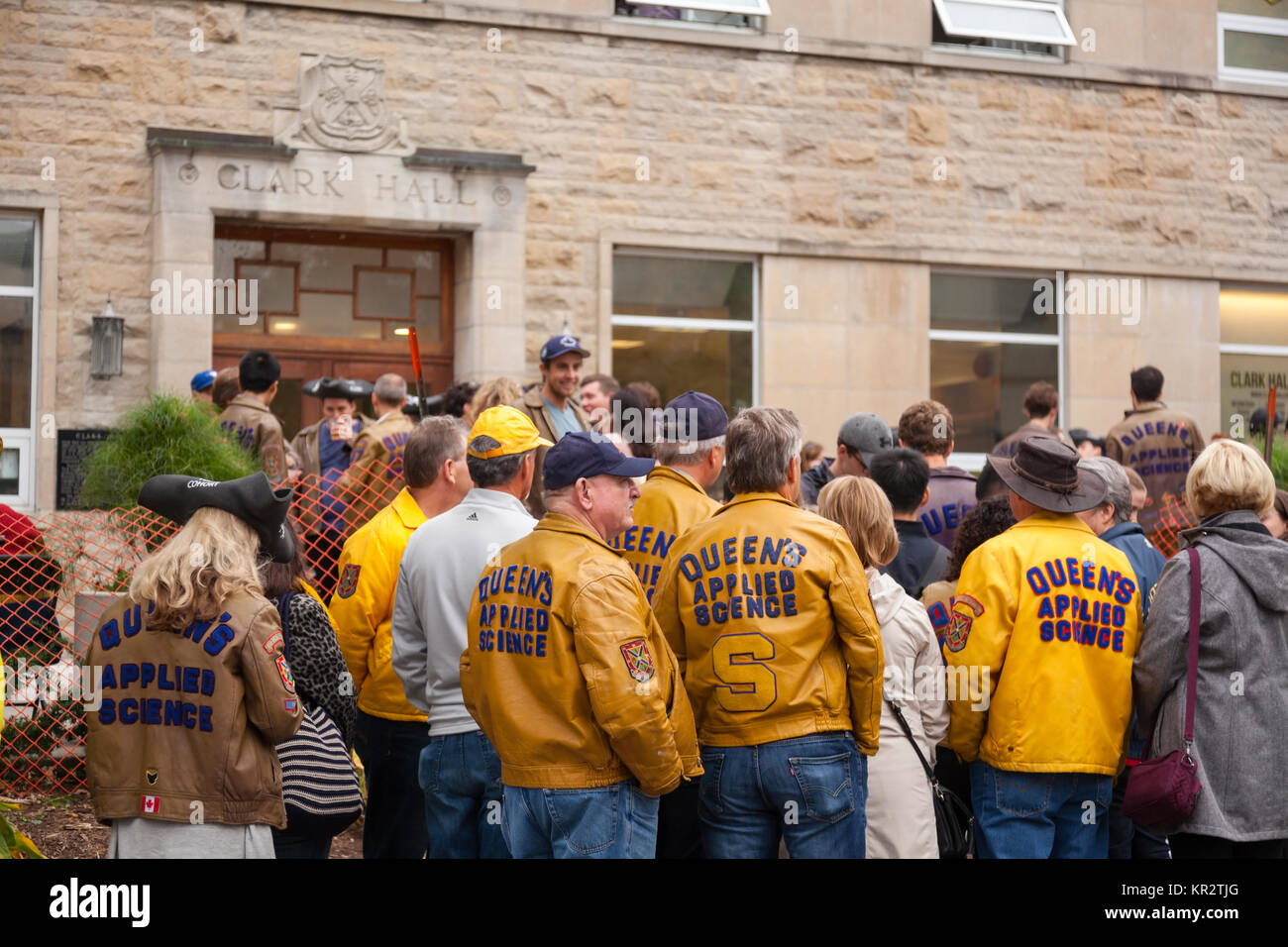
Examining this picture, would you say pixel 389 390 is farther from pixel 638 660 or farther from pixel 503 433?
pixel 638 660

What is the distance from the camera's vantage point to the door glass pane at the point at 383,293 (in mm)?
12453

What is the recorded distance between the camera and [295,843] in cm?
462

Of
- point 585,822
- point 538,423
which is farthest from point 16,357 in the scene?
point 585,822

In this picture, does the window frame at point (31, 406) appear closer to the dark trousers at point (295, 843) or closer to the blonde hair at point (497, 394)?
the blonde hair at point (497, 394)

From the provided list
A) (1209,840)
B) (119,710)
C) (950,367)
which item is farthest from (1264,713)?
(950,367)

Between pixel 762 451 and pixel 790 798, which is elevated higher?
pixel 762 451

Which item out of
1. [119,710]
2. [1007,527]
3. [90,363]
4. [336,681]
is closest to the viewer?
[119,710]

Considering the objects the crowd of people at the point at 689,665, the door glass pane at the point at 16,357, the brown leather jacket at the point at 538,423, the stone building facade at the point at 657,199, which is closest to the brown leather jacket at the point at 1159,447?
the stone building facade at the point at 657,199

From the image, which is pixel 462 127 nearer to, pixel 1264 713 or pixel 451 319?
pixel 451 319

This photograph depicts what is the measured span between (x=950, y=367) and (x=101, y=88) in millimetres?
7852

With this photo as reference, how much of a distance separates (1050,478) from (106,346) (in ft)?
27.2

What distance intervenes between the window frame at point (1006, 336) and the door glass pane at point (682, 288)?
1937mm

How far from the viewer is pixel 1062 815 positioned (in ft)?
16.7

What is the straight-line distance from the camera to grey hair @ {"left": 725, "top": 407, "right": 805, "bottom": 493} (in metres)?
4.81
